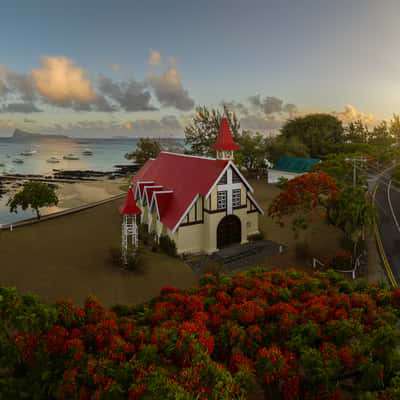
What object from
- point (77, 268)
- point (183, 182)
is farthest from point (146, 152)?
point (77, 268)

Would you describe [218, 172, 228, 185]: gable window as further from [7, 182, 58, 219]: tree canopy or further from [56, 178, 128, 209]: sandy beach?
[56, 178, 128, 209]: sandy beach

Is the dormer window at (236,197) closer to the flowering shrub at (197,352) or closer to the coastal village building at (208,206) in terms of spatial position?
the coastal village building at (208,206)

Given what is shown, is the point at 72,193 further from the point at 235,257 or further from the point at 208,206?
the point at 235,257

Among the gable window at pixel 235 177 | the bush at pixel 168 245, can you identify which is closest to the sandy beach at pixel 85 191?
the bush at pixel 168 245

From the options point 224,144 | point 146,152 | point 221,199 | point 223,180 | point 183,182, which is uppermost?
point 146,152

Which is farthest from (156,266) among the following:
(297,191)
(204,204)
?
(297,191)

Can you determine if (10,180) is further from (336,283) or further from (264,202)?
(336,283)

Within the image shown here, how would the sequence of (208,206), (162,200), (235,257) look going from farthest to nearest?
(162,200) → (208,206) → (235,257)
